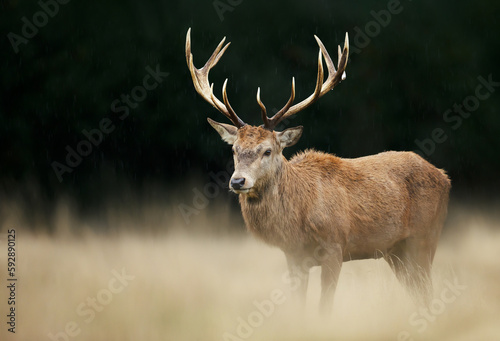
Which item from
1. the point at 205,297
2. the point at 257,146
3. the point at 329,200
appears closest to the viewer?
the point at 205,297

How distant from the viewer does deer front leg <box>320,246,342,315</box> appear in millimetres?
6688

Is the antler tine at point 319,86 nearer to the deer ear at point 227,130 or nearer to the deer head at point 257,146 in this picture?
the deer head at point 257,146

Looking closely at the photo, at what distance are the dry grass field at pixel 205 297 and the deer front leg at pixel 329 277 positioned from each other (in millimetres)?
97

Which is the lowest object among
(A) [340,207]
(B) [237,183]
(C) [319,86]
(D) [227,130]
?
(A) [340,207]

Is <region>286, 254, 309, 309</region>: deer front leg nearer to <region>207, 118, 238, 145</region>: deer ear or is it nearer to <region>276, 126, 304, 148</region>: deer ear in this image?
<region>276, 126, 304, 148</region>: deer ear

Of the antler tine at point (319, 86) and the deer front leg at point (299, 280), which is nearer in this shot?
the deer front leg at point (299, 280)

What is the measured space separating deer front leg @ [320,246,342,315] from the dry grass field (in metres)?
0.10

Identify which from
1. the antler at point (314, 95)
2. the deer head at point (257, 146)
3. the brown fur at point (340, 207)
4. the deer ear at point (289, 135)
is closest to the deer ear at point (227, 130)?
the deer head at point (257, 146)

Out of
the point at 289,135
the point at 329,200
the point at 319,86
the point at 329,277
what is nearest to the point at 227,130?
the point at 289,135

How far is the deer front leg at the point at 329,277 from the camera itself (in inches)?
263

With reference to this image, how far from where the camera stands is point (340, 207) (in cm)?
702

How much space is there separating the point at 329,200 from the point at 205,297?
1.47 meters

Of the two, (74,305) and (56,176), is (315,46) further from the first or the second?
(74,305)

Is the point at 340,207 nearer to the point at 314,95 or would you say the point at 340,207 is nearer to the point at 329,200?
the point at 329,200
